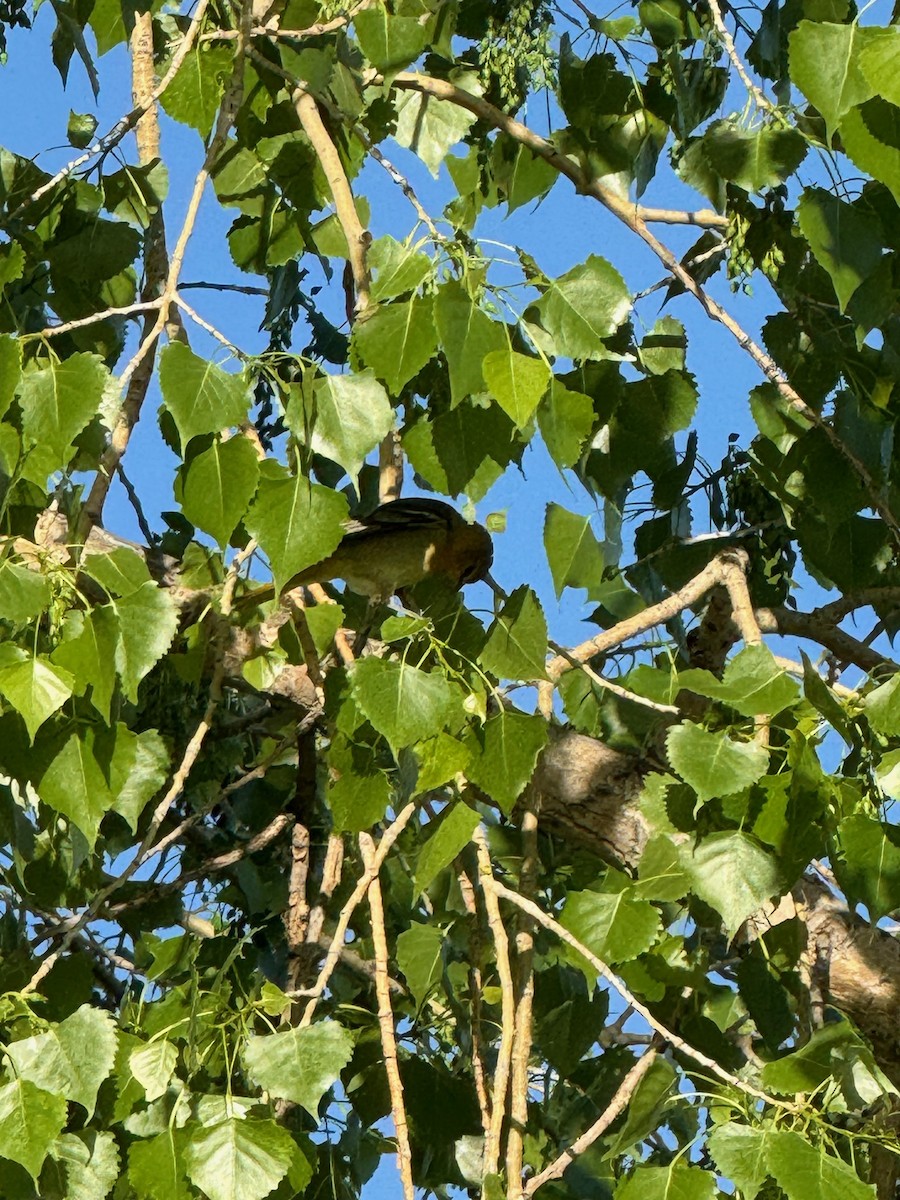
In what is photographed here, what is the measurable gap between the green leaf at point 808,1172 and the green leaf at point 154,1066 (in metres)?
0.64

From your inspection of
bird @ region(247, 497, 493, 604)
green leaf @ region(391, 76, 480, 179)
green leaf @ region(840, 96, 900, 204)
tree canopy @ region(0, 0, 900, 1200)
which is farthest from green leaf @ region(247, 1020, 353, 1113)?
green leaf @ region(391, 76, 480, 179)

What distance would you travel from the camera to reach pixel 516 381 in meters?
1.69

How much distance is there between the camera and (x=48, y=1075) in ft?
5.63

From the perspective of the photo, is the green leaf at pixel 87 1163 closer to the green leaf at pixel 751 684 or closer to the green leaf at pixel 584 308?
the green leaf at pixel 751 684

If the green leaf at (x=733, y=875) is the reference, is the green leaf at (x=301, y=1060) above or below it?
below

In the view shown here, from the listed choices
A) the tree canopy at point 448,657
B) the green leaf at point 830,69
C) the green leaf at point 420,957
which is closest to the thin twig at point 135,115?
the tree canopy at point 448,657

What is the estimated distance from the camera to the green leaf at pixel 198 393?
1669 mm

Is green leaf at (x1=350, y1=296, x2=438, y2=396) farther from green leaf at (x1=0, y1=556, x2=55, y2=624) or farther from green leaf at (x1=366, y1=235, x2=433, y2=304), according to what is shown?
green leaf at (x1=0, y1=556, x2=55, y2=624)

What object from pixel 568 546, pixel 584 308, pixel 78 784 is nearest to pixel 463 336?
pixel 584 308

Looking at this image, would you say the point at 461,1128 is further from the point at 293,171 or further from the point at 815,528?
the point at 293,171

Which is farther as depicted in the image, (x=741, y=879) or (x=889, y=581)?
(x=889, y=581)

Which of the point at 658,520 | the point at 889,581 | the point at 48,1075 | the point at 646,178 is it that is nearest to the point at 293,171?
the point at 646,178

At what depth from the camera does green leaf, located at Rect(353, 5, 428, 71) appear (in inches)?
79.7

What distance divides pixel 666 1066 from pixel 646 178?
4.20ft
